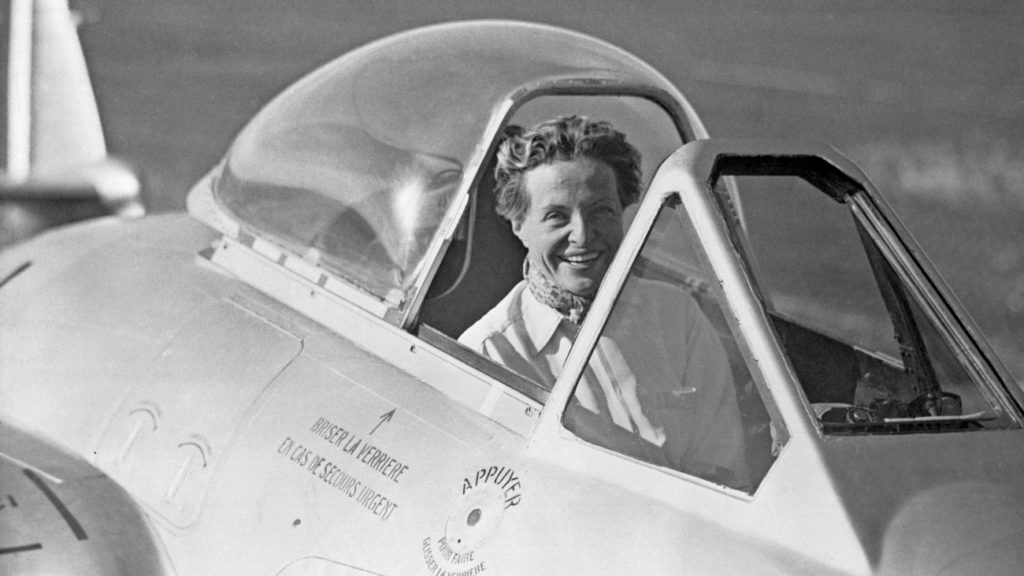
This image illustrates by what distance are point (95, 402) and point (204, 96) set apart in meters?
19.6

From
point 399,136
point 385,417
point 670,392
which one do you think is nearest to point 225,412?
point 385,417

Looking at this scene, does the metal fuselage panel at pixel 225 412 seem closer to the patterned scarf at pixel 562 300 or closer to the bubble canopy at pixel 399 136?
the bubble canopy at pixel 399 136

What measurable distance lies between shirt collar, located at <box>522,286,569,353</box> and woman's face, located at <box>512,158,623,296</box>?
0.08 m

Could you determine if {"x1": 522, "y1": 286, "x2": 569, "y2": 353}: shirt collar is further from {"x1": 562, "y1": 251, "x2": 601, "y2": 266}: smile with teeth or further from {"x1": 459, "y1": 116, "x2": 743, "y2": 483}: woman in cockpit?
{"x1": 562, "y1": 251, "x2": 601, "y2": 266}: smile with teeth

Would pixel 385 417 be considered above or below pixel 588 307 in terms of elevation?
below

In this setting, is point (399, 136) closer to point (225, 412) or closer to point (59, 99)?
point (225, 412)

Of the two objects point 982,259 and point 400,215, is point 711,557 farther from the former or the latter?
point 982,259

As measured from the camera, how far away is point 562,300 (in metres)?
4.23

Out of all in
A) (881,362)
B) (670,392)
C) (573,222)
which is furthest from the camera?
(573,222)

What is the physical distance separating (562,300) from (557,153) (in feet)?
1.32

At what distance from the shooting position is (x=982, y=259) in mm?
15414

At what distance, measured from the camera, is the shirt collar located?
4188 millimetres

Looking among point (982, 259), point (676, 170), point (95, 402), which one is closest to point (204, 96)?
point (982, 259)

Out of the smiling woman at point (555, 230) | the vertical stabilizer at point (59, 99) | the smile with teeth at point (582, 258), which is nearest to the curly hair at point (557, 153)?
the smiling woman at point (555, 230)
